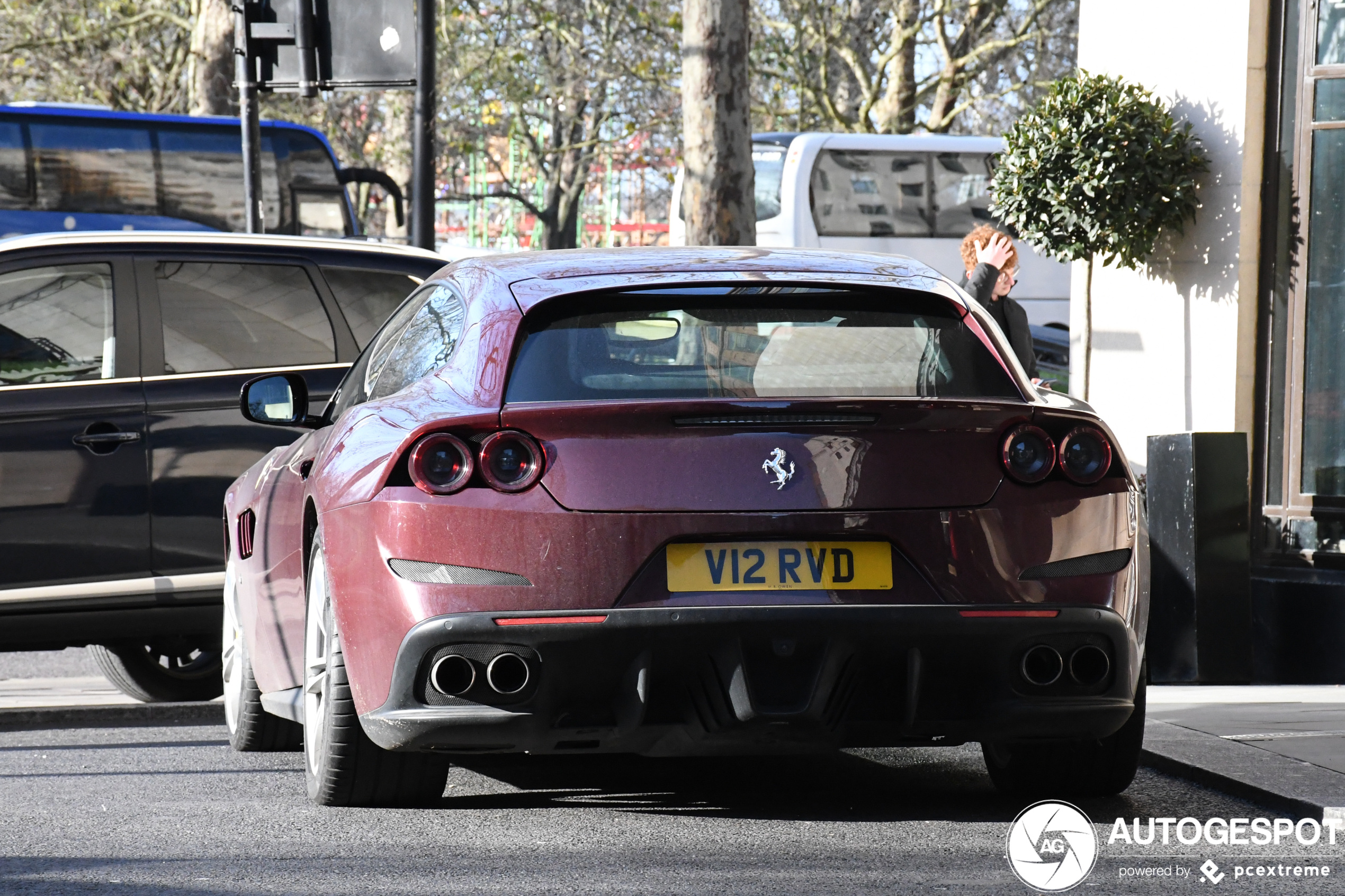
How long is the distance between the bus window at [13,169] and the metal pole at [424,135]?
36.9 ft

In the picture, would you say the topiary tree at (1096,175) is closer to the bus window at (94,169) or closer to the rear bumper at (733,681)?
the rear bumper at (733,681)

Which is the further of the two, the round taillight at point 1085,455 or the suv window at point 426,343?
the suv window at point 426,343

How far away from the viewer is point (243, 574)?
6.42m

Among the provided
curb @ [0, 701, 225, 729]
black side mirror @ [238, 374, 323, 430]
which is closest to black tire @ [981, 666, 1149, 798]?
black side mirror @ [238, 374, 323, 430]

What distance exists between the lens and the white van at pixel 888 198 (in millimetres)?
27984

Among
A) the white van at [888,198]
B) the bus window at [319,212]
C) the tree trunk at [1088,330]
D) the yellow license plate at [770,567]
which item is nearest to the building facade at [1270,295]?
the tree trunk at [1088,330]

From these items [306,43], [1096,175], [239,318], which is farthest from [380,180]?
[239,318]

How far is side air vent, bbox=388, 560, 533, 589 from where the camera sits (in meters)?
4.55

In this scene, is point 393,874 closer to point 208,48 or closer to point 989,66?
Result: point 208,48

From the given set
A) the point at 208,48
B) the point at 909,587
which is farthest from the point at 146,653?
the point at 208,48

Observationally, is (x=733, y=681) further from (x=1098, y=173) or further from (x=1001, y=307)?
(x=1098, y=173)

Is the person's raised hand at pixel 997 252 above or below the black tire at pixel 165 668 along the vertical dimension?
above

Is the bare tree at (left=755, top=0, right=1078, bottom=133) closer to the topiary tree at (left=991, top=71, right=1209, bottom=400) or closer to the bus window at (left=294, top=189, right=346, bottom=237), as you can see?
the bus window at (left=294, top=189, right=346, bottom=237)

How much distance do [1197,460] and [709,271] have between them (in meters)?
5.07
